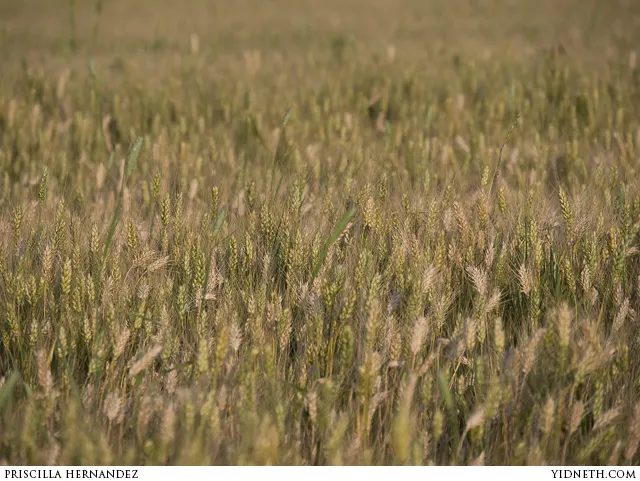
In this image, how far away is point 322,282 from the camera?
1.70 m

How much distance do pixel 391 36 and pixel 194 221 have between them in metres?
5.00

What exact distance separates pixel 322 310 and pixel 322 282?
0.29 ft

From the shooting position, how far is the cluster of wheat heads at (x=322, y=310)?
1.29 metres

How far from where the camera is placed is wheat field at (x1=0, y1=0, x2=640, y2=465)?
1303 mm

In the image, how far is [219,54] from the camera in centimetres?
584

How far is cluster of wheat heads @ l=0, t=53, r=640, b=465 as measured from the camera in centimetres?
129

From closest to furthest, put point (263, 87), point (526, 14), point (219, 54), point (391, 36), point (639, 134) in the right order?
point (639, 134)
point (263, 87)
point (219, 54)
point (391, 36)
point (526, 14)

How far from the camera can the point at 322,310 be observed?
1641 mm

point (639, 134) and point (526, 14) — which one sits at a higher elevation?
point (526, 14)

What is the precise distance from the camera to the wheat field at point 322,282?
51.3 inches
